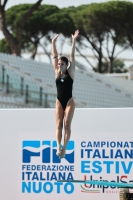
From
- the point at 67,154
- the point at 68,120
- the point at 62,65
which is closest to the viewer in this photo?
the point at 62,65

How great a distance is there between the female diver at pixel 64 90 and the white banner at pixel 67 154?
18 centimetres

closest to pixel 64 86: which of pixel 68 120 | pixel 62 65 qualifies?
pixel 62 65

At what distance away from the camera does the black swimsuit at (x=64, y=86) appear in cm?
739

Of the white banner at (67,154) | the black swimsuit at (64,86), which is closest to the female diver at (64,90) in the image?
the black swimsuit at (64,86)

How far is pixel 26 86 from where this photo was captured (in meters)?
20.0

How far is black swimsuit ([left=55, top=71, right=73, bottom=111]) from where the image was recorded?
7387 millimetres

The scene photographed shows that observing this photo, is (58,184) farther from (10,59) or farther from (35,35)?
(35,35)

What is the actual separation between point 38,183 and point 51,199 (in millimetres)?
252

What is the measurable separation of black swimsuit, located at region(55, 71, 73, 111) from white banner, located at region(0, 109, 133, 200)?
0.35m

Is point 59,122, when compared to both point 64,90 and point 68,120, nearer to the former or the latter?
point 68,120

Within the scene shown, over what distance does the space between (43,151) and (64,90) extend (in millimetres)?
870

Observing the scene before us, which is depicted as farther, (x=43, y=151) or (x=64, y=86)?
(x=43, y=151)

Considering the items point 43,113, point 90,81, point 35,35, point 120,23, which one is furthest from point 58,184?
point 35,35

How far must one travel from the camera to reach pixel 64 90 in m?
7.41
